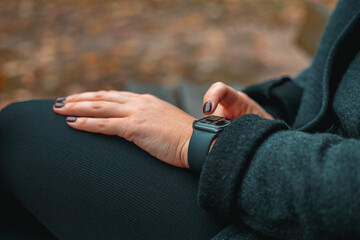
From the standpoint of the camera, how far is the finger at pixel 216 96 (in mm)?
1158

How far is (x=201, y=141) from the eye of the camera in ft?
3.25

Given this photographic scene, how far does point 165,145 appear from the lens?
1.06 metres

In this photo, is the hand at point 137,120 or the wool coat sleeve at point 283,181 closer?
the wool coat sleeve at point 283,181

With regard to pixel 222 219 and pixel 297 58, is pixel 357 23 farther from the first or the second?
pixel 297 58

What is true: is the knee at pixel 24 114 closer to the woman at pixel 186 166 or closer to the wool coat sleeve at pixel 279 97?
the woman at pixel 186 166

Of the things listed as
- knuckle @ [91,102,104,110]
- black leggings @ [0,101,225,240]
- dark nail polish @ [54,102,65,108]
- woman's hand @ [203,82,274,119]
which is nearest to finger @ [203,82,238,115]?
woman's hand @ [203,82,274,119]

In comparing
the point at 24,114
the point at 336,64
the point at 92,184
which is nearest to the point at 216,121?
the point at 92,184

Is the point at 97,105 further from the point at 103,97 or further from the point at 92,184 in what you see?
the point at 92,184

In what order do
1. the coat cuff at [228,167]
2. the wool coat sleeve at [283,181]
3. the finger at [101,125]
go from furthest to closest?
1. the finger at [101,125]
2. the coat cuff at [228,167]
3. the wool coat sleeve at [283,181]

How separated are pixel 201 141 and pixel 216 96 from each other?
26 cm

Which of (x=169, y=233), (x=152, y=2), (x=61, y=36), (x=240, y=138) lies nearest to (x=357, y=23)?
(x=240, y=138)

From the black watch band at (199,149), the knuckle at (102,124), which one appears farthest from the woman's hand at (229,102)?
the knuckle at (102,124)

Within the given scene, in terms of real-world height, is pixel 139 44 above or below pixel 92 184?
above

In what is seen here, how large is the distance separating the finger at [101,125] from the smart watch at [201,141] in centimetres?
26
